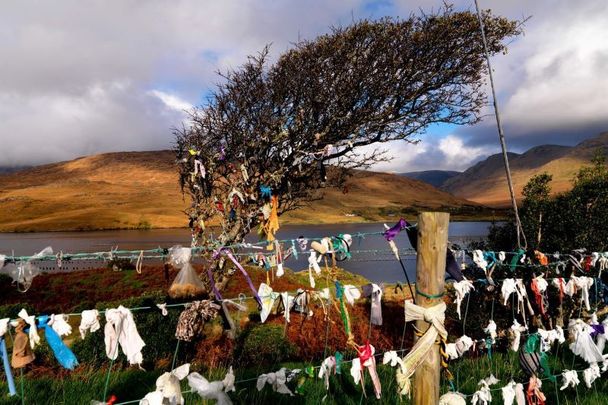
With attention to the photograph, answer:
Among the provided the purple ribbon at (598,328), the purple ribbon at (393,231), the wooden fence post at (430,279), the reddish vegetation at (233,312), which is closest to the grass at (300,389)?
the purple ribbon at (598,328)

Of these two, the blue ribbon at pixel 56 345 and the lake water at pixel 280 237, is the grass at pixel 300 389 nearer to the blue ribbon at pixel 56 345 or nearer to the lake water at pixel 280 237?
the blue ribbon at pixel 56 345

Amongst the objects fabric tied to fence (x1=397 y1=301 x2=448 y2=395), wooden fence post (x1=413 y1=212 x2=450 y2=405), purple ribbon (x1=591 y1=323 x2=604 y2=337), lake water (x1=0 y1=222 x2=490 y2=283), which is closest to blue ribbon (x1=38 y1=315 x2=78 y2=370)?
fabric tied to fence (x1=397 y1=301 x2=448 y2=395)

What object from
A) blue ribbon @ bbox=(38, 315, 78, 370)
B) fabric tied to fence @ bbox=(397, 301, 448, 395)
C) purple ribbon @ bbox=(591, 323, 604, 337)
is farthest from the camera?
purple ribbon @ bbox=(591, 323, 604, 337)

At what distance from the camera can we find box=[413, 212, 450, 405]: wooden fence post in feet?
11.1

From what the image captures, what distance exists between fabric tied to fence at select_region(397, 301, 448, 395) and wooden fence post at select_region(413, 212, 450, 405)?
0.24 feet

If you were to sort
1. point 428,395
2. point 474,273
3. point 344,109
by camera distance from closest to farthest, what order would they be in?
point 428,395, point 474,273, point 344,109

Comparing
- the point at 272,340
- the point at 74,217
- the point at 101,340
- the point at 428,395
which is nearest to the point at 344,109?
the point at 272,340

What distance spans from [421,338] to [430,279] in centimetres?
51

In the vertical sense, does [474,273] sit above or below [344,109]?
below

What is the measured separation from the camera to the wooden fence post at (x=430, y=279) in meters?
3.38

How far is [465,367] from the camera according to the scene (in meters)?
6.58

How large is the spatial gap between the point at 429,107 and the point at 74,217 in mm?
121452

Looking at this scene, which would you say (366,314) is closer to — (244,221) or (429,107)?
(244,221)

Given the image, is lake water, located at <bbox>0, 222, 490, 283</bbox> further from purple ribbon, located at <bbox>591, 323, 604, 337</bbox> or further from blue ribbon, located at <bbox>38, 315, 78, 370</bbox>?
blue ribbon, located at <bbox>38, 315, 78, 370</bbox>
